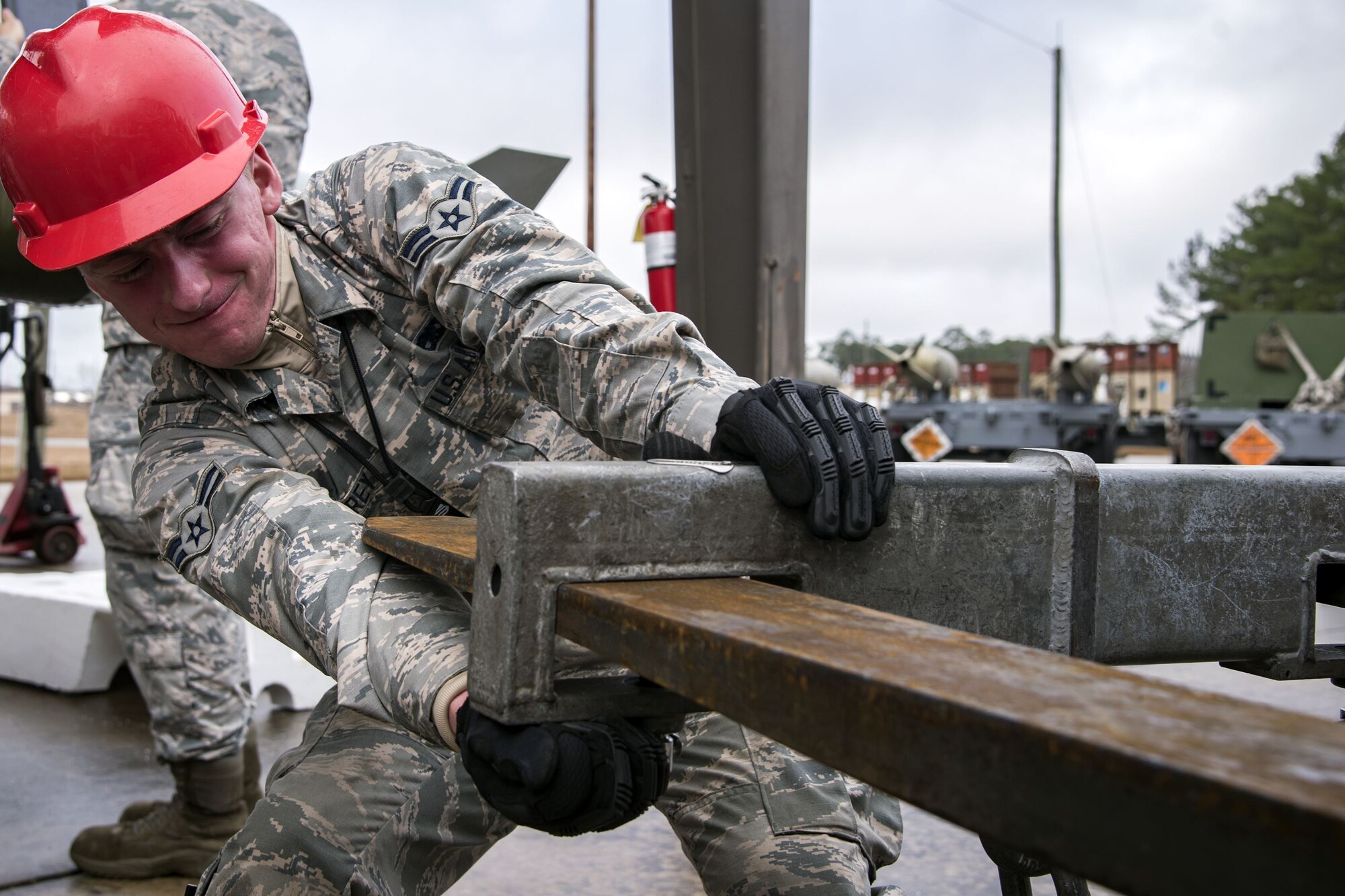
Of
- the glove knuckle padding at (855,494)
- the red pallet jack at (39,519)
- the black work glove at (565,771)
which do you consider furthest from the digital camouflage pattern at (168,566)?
the red pallet jack at (39,519)

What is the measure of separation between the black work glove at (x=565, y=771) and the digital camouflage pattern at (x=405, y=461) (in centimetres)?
19

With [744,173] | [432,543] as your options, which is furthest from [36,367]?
[432,543]

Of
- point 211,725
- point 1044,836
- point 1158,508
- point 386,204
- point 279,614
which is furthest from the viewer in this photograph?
point 211,725

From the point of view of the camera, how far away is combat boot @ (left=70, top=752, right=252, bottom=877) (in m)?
2.51

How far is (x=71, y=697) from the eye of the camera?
379 centimetres

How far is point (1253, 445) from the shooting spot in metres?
10.3

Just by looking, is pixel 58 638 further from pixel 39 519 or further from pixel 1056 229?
pixel 1056 229

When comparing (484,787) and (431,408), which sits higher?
(431,408)

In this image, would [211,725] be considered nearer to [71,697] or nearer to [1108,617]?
[71,697]

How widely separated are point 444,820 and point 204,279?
810 millimetres

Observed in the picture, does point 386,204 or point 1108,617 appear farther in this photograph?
point 386,204

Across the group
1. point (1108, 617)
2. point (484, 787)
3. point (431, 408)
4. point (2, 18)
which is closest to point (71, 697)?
point (2, 18)

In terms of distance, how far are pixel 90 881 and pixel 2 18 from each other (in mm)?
1984

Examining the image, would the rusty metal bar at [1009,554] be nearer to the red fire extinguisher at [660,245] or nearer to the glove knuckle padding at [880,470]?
the glove knuckle padding at [880,470]
